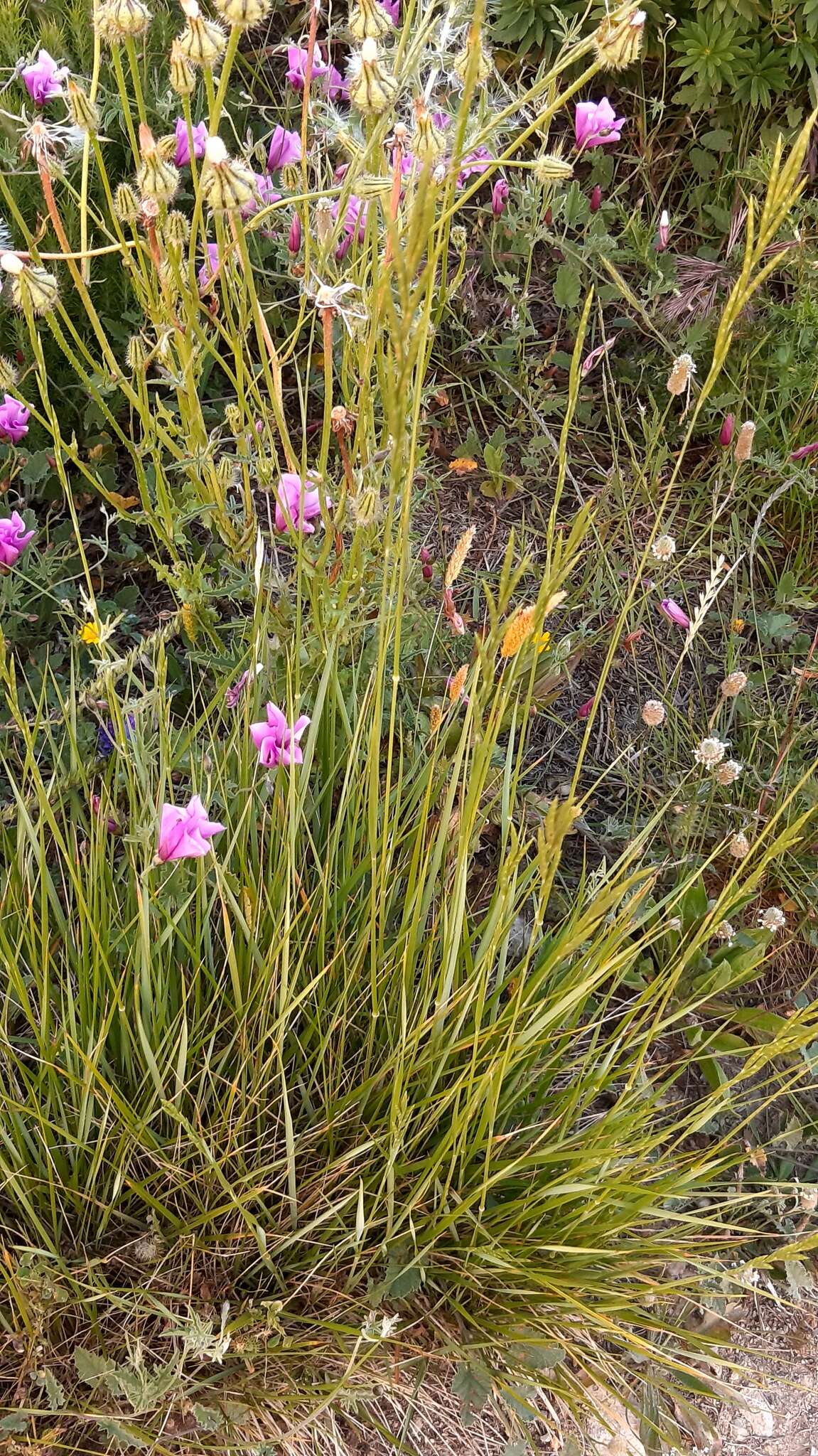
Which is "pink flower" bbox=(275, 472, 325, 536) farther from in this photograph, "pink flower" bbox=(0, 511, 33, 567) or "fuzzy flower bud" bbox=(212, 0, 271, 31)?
"fuzzy flower bud" bbox=(212, 0, 271, 31)

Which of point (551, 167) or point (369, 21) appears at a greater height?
point (369, 21)

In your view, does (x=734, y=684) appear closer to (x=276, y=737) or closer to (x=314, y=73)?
(x=276, y=737)

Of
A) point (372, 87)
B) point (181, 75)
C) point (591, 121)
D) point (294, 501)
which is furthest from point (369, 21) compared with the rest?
point (591, 121)

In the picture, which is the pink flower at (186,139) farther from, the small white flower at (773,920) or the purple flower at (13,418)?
the small white flower at (773,920)

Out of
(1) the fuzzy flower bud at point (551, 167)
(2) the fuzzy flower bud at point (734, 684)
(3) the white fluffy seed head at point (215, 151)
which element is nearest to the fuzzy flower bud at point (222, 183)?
(3) the white fluffy seed head at point (215, 151)

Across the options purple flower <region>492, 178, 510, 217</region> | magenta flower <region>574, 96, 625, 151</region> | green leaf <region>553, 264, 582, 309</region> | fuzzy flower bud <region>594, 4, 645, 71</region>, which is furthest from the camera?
green leaf <region>553, 264, 582, 309</region>

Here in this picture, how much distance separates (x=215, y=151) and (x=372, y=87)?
6.8 inches

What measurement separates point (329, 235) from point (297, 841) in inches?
28.3

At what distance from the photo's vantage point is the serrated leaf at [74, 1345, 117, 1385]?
1217mm

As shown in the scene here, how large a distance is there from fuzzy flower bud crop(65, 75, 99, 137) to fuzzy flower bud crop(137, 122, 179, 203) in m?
0.08

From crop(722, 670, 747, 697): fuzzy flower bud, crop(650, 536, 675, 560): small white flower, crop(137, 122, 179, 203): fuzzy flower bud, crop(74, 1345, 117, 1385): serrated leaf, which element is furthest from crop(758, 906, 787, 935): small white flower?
crop(137, 122, 179, 203): fuzzy flower bud

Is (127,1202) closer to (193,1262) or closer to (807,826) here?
(193,1262)

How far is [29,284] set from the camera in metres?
1.13

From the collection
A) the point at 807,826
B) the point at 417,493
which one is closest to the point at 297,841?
the point at 417,493
